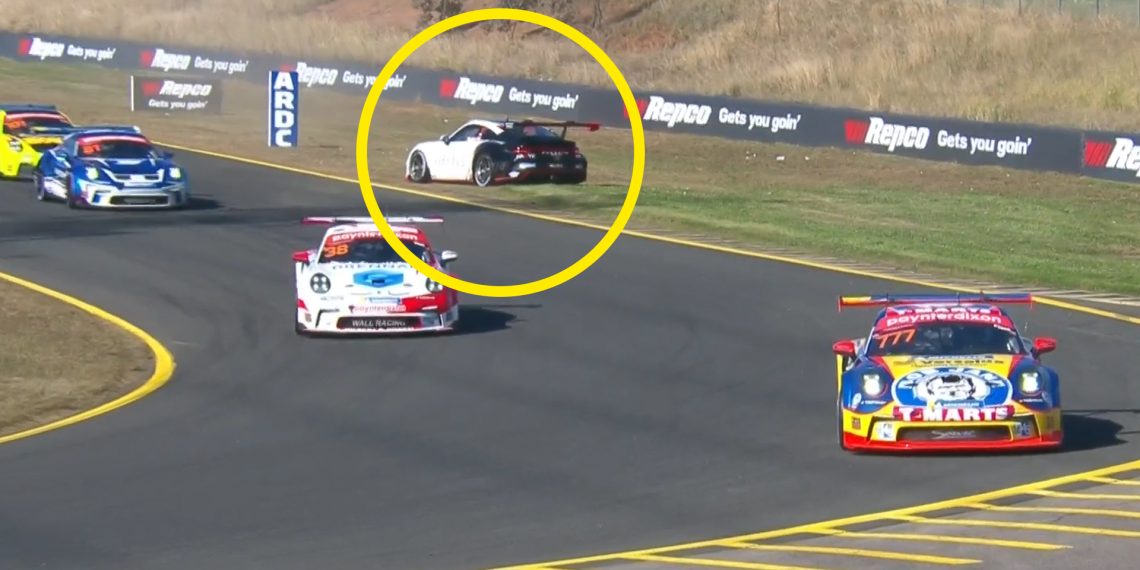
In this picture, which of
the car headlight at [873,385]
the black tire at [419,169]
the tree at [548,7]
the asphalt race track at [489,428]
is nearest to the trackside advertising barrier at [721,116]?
the black tire at [419,169]

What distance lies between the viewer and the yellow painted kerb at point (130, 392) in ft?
61.2

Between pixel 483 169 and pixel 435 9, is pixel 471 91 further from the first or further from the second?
pixel 435 9

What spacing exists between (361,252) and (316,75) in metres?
38.9

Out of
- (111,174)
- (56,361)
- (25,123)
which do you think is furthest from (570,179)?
(56,361)

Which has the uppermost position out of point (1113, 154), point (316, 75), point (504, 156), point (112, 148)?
point (316, 75)

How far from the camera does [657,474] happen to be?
51.9 feet

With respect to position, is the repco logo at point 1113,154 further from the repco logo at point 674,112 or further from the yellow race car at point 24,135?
the yellow race car at point 24,135

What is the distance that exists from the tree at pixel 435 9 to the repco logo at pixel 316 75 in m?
12.3

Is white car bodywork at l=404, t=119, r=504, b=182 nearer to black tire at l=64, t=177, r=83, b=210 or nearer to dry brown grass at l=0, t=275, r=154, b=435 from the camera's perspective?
black tire at l=64, t=177, r=83, b=210

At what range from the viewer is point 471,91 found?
56.7m

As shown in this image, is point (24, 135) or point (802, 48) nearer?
point (24, 135)

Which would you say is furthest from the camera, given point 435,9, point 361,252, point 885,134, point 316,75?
point 435,9

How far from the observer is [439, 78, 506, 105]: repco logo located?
55.4m

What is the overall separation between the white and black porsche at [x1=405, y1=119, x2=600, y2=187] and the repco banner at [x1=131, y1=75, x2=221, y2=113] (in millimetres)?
18642
